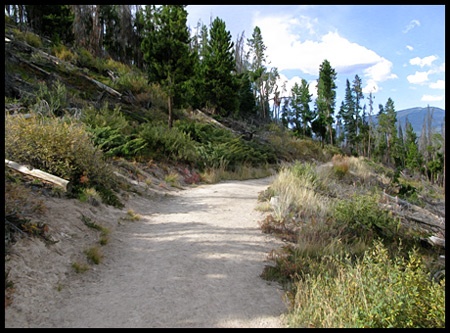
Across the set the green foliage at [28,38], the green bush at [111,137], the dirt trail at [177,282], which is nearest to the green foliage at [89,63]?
the green foliage at [28,38]

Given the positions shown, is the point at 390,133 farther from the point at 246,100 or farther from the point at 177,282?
the point at 177,282

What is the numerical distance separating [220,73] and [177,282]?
978 inches

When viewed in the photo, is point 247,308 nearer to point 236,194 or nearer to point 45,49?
point 236,194

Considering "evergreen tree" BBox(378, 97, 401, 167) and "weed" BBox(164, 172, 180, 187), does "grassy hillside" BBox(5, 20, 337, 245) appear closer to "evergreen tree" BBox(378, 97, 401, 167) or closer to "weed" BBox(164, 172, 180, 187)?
"weed" BBox(164, 172, 180, 187)

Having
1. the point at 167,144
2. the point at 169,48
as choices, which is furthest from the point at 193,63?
the point at 167,144

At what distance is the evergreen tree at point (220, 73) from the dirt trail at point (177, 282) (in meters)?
21.5

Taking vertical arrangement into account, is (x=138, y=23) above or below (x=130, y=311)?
→ above

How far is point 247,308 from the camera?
286cm

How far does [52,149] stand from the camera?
17.3ft

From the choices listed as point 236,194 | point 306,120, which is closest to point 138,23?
point 306,120

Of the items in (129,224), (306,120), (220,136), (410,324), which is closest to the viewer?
(410,324)

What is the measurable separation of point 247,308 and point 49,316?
1.95 metres

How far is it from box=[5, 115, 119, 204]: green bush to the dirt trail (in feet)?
5.08

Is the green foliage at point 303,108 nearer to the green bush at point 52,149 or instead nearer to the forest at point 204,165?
the forest at point 204,165
